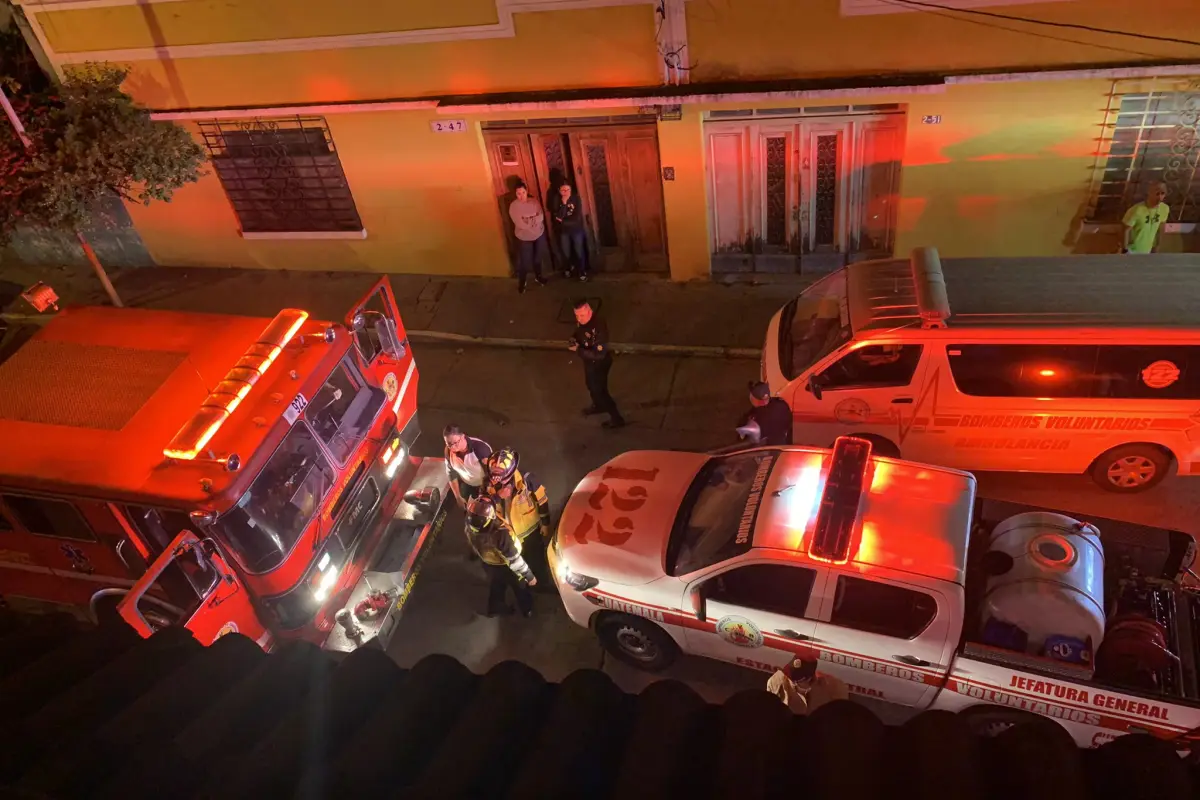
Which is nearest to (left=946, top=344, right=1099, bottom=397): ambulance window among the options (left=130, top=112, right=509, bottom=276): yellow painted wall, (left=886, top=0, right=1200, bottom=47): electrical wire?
(left=886, top=0, right=1200, bottom=47): electrical wire

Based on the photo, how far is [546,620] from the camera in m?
7.83

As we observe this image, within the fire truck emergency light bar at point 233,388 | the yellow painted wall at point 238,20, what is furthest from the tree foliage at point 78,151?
the fire truck emergency light bar at point 233,388

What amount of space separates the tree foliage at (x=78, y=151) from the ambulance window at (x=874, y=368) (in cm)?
940

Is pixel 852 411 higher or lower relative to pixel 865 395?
lower

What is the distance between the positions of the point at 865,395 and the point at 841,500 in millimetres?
2074

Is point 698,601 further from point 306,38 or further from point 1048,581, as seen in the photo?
point 306,38

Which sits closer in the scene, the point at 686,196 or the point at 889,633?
the point at 889,633

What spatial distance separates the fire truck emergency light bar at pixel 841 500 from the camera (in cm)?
583

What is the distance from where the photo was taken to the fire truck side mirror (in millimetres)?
6289

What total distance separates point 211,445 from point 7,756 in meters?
4.56

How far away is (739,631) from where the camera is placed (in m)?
6.35

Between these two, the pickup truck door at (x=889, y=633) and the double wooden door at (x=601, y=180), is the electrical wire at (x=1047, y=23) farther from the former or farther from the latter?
the pickup truck door at (x=889, y=633)

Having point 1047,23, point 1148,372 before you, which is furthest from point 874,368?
point 1047,23

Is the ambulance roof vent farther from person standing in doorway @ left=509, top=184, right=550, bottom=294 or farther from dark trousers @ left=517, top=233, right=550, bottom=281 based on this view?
dark trousers @ left=517, top=233, right=550, bottom=281
